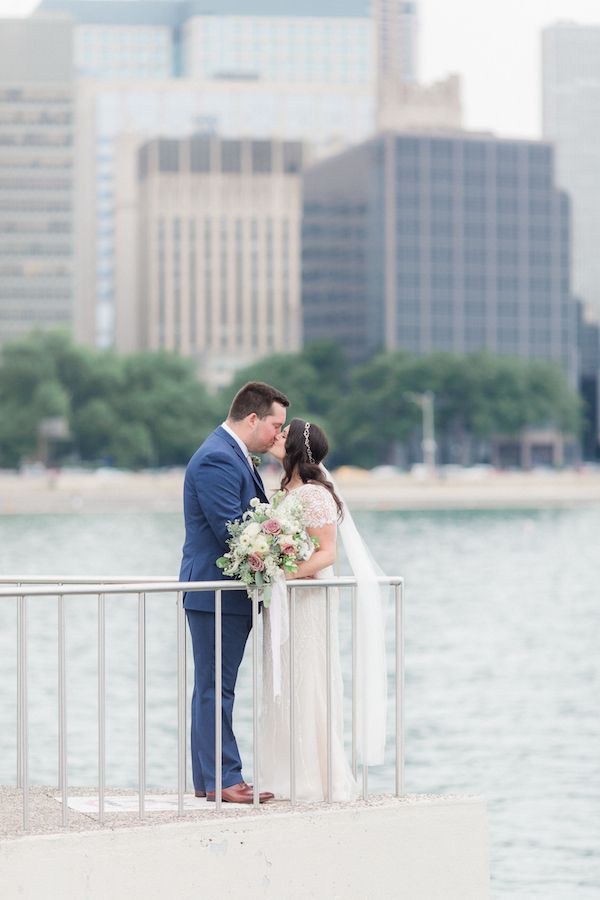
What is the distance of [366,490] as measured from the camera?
406 ft

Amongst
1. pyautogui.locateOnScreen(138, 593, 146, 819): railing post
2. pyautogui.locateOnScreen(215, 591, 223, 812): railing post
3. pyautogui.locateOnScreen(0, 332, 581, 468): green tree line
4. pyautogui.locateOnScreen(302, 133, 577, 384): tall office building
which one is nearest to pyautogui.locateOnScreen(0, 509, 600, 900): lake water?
pyautogui.locateOnScreen(215, 591, 223, 812): railing post

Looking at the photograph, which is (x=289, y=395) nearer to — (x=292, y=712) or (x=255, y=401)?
(x=255, y=401)

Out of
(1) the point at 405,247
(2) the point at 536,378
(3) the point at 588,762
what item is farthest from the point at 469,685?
(1) the point at 405,247

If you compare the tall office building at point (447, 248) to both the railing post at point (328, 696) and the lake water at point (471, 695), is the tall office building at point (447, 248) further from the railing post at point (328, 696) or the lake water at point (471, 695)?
the railing post at point (328, 696)

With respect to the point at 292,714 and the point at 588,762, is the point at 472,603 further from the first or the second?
the point at 292,714

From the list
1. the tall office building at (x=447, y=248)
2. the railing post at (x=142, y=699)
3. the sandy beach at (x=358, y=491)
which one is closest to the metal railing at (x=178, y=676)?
the railing post at (x=142, y=699)

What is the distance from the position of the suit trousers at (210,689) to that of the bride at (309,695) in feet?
0.39

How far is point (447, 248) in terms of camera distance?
178 metres

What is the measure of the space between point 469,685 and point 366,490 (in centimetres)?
9349

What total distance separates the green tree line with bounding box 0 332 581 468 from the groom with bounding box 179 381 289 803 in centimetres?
11869

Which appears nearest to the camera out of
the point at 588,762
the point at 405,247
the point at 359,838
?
the point at 359,838

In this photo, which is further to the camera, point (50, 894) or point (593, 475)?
point (593, 475)

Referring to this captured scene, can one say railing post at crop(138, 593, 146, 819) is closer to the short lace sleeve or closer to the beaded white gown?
the beaded white gown

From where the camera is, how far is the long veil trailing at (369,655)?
7.12 m
